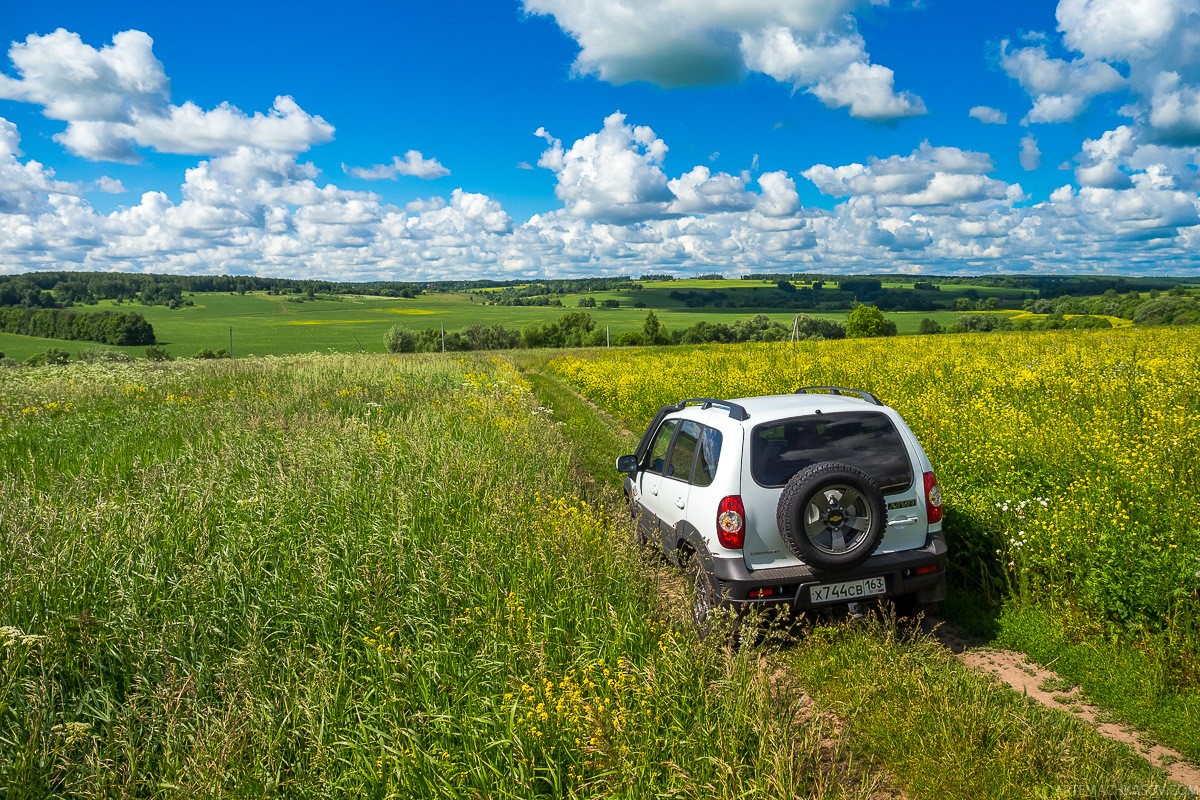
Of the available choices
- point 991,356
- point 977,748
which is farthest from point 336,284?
point 977,748

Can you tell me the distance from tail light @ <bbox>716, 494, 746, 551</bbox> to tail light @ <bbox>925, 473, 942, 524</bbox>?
1.50 metres

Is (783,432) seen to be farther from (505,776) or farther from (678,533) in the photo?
(505,776)

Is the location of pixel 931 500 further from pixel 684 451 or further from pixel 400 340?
pixel 400 340

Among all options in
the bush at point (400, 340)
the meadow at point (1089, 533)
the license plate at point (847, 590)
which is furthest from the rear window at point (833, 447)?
the bush at point (400, 340)

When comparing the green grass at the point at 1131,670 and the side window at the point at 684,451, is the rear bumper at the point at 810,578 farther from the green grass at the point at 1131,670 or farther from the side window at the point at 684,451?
the side window at the point at 684,451

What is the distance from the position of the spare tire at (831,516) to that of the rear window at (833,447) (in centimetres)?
21

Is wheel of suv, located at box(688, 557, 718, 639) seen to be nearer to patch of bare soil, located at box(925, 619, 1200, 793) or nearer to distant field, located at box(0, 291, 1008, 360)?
patch of bare soil, located at box(925, 619, 1200, 793)

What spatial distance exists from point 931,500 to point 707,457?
5.65 feet

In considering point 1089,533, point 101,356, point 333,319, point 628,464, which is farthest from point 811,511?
point 333,319

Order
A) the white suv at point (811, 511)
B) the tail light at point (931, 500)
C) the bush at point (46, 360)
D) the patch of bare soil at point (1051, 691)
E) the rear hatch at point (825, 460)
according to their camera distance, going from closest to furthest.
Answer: the patch of bare soil at point (1051, 691) < the white suv at point (811, 511) < the rear hatch at point (825, 460) < the tail light at point (931, 500) < the bush at point (46, 360)

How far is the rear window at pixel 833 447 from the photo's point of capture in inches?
179

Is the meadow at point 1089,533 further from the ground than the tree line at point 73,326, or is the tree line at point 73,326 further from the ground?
the tree line at point 73,326

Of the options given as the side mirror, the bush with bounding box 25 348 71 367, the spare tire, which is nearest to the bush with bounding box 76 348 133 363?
the bush with bounding box 25 348 71 367

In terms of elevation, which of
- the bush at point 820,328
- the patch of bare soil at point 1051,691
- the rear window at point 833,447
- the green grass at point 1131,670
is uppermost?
the bush at point 820,328
